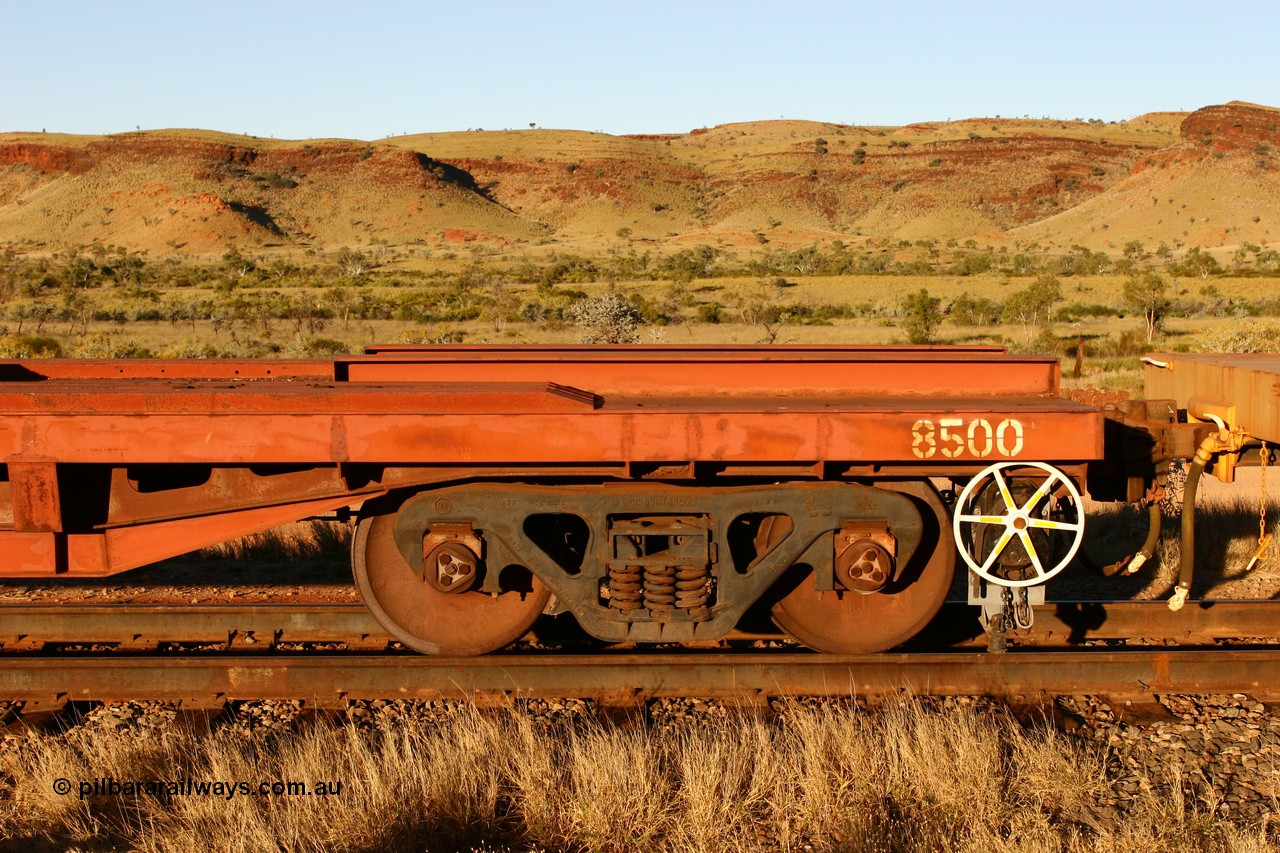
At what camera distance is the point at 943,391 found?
5629 millimetres

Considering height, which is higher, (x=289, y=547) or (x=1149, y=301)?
(x=1149, y=301)

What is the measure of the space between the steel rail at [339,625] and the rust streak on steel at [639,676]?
0.65m

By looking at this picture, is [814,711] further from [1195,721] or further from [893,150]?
[893,150]

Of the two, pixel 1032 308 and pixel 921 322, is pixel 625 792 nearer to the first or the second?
pixel 921 322

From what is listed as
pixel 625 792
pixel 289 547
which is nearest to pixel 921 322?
pixel 289 547

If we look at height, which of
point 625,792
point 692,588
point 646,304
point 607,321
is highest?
point 646,304

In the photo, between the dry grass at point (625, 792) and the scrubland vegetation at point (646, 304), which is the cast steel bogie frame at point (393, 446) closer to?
the dry grass at point (625, 792)

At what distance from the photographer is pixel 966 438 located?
4.56 meters

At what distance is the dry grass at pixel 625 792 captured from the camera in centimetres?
377

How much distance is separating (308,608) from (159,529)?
1.40 m

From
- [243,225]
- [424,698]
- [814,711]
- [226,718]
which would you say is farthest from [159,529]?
[243,225]

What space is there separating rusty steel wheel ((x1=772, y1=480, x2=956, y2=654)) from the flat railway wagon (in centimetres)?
1

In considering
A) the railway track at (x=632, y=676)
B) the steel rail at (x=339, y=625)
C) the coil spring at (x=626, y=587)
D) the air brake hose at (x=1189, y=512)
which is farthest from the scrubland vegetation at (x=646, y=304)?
the coil spring at (x=626, y=587)

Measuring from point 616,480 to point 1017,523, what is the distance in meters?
2.05
